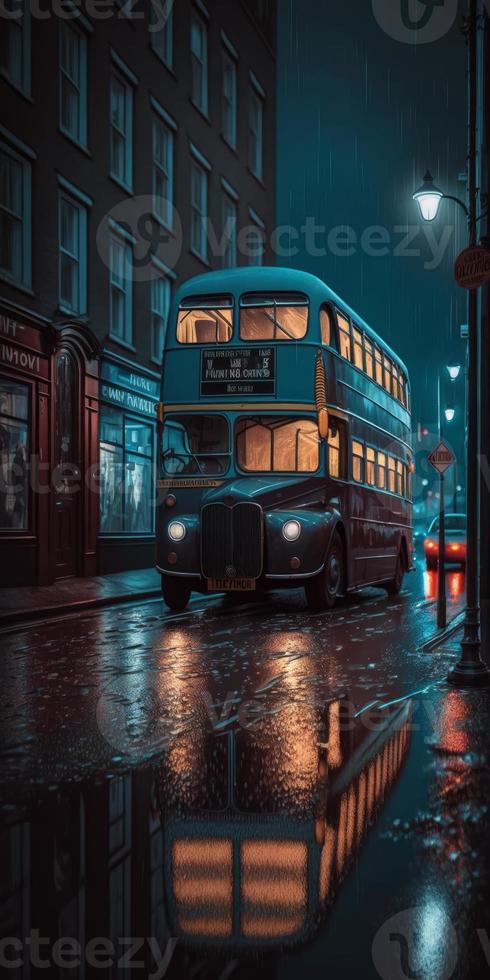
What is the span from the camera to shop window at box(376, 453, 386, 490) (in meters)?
19.9

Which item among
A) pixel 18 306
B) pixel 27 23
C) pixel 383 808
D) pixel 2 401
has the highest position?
pixel 27 23

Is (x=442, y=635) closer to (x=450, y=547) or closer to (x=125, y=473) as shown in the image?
(x=125, y=473)

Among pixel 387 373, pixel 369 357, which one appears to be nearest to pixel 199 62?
pixel 387 373

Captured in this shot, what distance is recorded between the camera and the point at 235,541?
48.9 ft

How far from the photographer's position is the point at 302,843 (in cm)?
425

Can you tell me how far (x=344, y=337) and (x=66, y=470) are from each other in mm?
7626

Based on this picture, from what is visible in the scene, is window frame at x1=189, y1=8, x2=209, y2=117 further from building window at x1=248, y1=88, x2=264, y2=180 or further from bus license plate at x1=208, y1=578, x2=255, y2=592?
bus license plate at x1=208, y1=578, x2=255, y2=592

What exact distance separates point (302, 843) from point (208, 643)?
7.33m

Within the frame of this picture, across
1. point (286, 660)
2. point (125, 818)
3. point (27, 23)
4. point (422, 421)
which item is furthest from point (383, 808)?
point (422, 421)

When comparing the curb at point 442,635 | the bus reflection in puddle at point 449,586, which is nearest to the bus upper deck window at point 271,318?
the curb at point 442,635

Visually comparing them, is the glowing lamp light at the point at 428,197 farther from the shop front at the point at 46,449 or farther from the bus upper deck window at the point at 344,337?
the shop front at the point at 46,449

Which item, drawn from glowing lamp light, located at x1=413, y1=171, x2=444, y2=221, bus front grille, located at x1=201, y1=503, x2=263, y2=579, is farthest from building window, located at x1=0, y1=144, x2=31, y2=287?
glowing lamp light, located at x1=413, y1=171, x2=444, y2=221

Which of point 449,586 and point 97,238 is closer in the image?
point 97,238

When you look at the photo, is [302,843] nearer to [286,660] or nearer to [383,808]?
[383,808]
